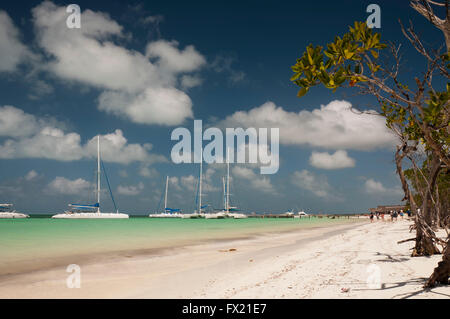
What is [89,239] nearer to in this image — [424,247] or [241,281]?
[241,281]

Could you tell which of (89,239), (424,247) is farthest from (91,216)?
(424,247)

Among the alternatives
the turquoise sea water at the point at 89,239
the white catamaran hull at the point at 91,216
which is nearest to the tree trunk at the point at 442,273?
the turquoise sea water at the point at 89,239

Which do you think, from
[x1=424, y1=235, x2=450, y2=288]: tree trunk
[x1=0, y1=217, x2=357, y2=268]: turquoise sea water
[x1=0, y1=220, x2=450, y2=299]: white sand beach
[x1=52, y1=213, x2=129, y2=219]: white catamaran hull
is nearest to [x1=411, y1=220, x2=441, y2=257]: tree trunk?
[x1=0, y1=220, x2=450, y2=299]: white sand beach

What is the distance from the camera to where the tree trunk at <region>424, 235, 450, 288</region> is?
5352 mm

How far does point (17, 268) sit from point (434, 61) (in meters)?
13.8

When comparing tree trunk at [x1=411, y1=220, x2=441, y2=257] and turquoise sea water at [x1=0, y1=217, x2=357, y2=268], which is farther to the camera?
turquoise sea water at [x1=0, y1=217, x2=357, y2=268]

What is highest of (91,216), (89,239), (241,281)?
(241,281)

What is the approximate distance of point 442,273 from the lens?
5.43 metres

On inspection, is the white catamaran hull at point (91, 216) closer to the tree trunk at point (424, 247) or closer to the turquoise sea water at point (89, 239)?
the turquoise sea water at point (89, 239)

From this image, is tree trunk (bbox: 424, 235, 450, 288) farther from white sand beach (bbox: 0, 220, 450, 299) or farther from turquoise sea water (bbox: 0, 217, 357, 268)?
turquoise sea water (bbox: 0, 217, 357, 268)

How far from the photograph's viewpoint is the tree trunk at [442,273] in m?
5.35

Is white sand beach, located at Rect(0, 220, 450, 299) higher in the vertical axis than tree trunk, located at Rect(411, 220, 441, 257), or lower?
lower
